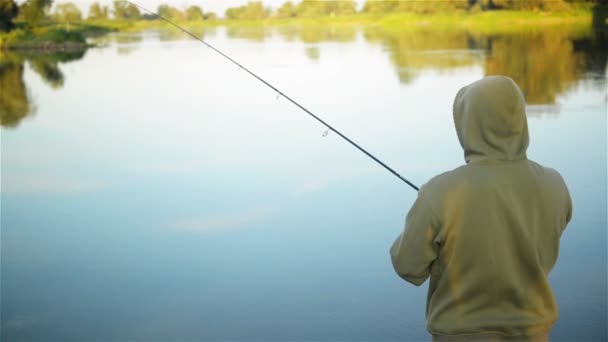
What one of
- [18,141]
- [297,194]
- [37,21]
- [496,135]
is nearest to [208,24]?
[37,21]

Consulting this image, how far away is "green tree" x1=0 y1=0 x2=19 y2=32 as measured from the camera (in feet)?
107

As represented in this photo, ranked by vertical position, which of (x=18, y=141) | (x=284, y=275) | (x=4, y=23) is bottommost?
(x=284, y=275)

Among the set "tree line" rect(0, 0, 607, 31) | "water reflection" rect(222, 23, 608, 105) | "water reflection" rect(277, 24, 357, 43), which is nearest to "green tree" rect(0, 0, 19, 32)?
"tree line" rect(0, 0, 607, 31)

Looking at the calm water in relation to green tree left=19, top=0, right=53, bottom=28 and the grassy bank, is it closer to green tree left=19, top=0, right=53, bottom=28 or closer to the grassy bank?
the grassy bank

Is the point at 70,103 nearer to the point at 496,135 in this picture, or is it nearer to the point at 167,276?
the point at 167,276

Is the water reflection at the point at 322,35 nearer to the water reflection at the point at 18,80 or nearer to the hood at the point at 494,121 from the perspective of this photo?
the water reflection at the point at 18,80

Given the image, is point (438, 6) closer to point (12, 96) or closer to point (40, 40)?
point (40, 40)

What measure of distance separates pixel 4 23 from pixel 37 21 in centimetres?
281

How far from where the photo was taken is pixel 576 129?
8172 mm

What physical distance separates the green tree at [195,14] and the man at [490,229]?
50438mm

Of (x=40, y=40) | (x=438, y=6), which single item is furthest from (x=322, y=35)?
(x=40, y=40)

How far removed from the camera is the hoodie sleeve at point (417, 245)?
1499mm

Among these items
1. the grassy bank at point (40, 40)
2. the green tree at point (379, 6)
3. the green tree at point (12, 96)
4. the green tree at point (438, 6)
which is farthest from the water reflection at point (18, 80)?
the green tree at point (379, 6)

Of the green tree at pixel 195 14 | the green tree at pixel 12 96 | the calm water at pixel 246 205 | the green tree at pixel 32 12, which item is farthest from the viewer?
the green tree at pixel 195 14
